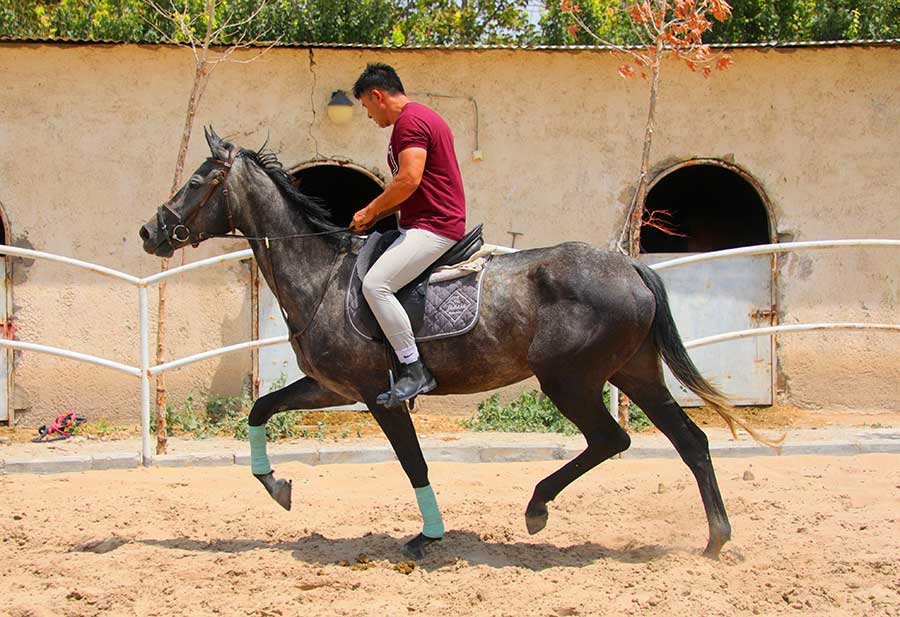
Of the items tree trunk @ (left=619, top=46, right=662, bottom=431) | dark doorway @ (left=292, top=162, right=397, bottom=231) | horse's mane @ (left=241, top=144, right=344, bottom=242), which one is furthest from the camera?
dark doorway @ (left=292, top=162, right=397, bottom=231)

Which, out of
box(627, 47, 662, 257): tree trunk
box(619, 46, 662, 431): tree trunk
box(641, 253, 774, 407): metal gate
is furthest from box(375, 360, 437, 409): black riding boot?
box(641, 253, 774, 407): metal gate

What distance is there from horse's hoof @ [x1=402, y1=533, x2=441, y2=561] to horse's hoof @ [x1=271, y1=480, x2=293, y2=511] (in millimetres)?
829

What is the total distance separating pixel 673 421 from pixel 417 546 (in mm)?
1610

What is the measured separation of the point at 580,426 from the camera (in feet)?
18.3

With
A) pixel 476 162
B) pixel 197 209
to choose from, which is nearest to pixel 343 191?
pixel 476 162

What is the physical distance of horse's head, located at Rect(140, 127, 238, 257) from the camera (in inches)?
226

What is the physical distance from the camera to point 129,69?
10.8 meters

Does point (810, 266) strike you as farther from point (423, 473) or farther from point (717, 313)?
point (423, 473)

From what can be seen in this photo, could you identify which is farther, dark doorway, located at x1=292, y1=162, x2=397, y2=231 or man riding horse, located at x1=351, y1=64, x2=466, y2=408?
dark doorway, located at x1=292, y1=162, x2=397, y2=231

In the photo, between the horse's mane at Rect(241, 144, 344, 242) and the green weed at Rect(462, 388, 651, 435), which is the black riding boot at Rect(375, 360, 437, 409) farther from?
the green weed at Rect(462, 388, 651, 435)

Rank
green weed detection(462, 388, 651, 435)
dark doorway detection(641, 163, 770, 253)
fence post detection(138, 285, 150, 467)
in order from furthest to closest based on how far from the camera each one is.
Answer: dark doorway detection(641, 163, 770, 253) → green weed detection(462, 388, 651, 435) → fence post detection(138, 285, 150, 467)

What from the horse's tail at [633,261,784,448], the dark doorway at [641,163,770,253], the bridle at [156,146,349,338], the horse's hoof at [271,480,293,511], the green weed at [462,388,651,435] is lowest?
the horse's hoof at [271,480,293,511]

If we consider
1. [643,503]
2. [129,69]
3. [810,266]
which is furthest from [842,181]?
[129,69]

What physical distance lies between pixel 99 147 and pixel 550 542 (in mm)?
7244
